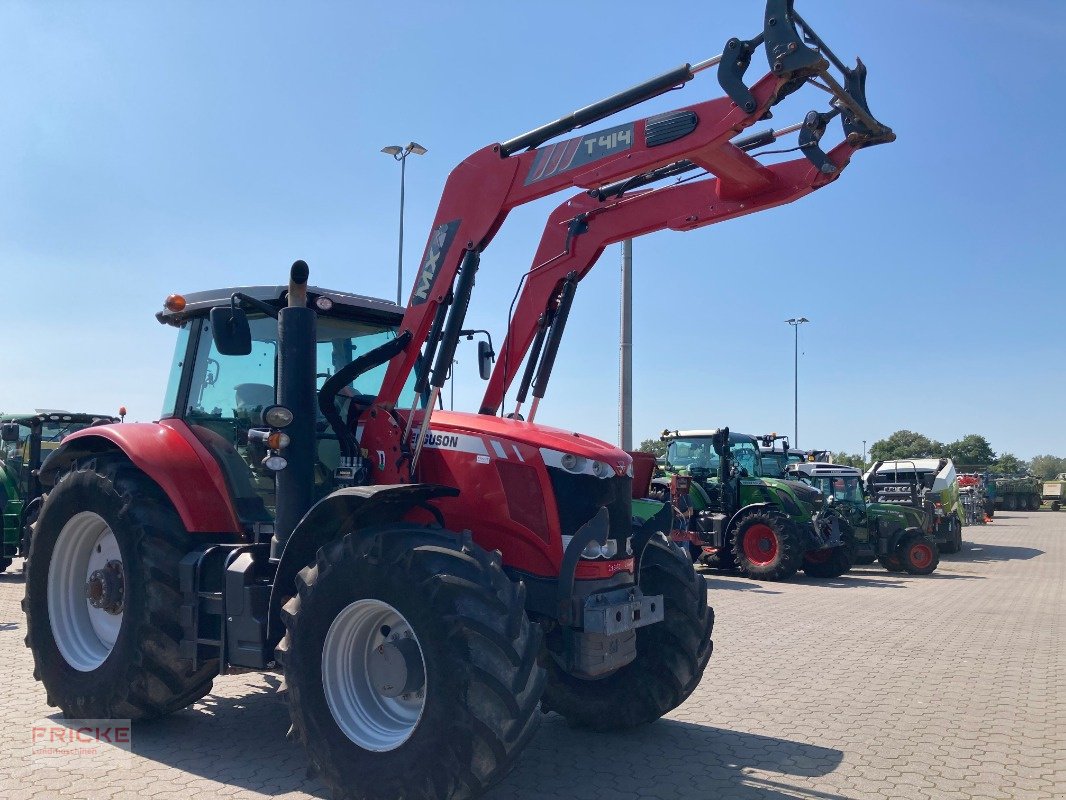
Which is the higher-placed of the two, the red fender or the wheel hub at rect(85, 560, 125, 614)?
the red fender

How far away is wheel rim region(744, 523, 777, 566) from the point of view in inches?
634

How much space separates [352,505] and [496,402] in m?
1.85

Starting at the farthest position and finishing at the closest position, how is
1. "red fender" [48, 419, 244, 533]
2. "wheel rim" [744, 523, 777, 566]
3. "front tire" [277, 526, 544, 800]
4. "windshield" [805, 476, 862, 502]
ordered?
"windshield" [805, 476, 862, 502] < "wheel rim" [744, 523, 777, 566] < "red fender" [48, 419, 244, 533] < "front tire" [277, 526, 544, 800]

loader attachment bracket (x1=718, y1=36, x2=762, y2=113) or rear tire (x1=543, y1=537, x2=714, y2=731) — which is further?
rear tire (x1=543, y1=537, x2=714, y2=731)

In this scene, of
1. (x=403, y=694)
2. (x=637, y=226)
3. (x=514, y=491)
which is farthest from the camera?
(x=637, y=226)

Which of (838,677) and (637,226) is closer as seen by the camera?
(637,226)

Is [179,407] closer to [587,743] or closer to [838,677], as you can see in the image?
[587,743]

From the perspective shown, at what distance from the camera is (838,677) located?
24.4 ft

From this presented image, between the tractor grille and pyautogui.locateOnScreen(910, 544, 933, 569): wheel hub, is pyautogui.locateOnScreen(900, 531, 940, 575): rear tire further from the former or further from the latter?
the tractor grille

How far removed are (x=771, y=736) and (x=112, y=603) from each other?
4.17 meters

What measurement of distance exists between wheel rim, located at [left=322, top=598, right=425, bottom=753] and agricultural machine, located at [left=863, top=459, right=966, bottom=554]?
17767 millimetres

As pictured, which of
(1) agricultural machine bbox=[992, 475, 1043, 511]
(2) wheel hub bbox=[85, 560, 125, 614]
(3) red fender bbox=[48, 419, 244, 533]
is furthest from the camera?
(1) agricultural machine bbox=[992, 475, 1043, 511]

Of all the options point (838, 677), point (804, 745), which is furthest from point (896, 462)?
point (804, 745)

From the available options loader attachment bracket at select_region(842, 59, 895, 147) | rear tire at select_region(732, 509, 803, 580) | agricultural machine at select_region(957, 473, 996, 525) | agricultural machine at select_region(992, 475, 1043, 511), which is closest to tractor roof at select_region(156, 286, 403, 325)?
loader attachment bracket at select_region(842, 59, 895, 147)
